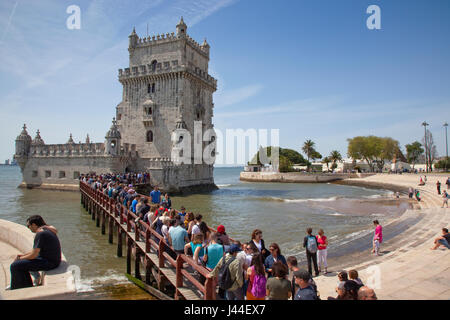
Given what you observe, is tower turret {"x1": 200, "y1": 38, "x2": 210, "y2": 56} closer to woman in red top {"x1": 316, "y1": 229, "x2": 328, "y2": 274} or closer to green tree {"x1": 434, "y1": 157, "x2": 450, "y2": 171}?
woman in red top {"x1": 316, "y1": 229, "x2": 328, "y2": 274}

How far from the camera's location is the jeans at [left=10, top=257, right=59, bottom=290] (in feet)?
16.5

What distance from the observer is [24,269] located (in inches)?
198

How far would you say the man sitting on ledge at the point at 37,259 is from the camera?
16.5 feet

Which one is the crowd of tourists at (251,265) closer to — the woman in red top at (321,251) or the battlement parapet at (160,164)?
the woman in red top at (321,251)

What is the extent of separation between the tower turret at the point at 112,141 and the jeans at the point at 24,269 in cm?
3440

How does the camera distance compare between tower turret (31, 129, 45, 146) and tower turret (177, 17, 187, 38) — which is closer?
tower turret (177, 17, 187, 38)

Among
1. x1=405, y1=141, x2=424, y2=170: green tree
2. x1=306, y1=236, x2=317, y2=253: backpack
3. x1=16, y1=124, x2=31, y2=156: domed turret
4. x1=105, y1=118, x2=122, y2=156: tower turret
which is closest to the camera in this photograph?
x1=306, y1=236, x2=317, y2=253: backpack

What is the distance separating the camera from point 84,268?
12.4 m

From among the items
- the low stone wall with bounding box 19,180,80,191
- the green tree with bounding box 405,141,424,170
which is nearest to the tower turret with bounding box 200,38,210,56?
the low stone wall with bounding box 19,180,80,191

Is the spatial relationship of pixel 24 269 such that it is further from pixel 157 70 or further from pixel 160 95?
pixel 157 70

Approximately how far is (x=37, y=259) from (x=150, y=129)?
35.6 m

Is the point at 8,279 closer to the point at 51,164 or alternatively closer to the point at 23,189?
the point at 51,164

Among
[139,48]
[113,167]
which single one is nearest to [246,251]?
[113,167]

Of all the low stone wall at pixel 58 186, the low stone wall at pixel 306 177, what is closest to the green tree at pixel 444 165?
the low stone wall at pixel 306 177
